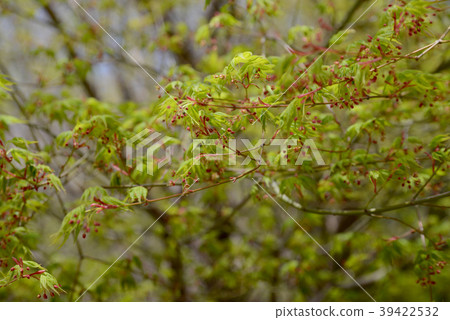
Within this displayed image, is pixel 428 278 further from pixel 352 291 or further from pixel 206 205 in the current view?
pixel 206 205

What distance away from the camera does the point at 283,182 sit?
2.17 metres

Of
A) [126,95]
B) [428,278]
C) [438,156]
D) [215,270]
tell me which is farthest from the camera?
[126,95]

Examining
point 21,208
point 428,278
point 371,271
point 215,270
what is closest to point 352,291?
point 371,271

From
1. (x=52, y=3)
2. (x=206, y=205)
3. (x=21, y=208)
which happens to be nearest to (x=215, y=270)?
(x=206, y=205)

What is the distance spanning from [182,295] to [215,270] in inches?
17.1

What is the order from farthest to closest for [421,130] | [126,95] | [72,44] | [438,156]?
1. [126,95]
2. [72,44]
3. [421,130]
4. [438,156]

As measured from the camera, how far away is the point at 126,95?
5652 millimetres

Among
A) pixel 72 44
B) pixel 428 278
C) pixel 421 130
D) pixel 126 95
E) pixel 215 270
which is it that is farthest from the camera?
pixel 126 95

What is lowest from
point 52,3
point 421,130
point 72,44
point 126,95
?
point 421,130

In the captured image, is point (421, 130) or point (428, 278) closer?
point (428, 278)

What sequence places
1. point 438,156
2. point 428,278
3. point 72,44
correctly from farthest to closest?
point 72,44 → point 428,278 → point 438,156

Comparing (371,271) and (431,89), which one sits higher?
(431,89)

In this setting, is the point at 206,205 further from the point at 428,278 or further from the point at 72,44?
the point at 428,278

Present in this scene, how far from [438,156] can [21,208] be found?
2.33 meters
